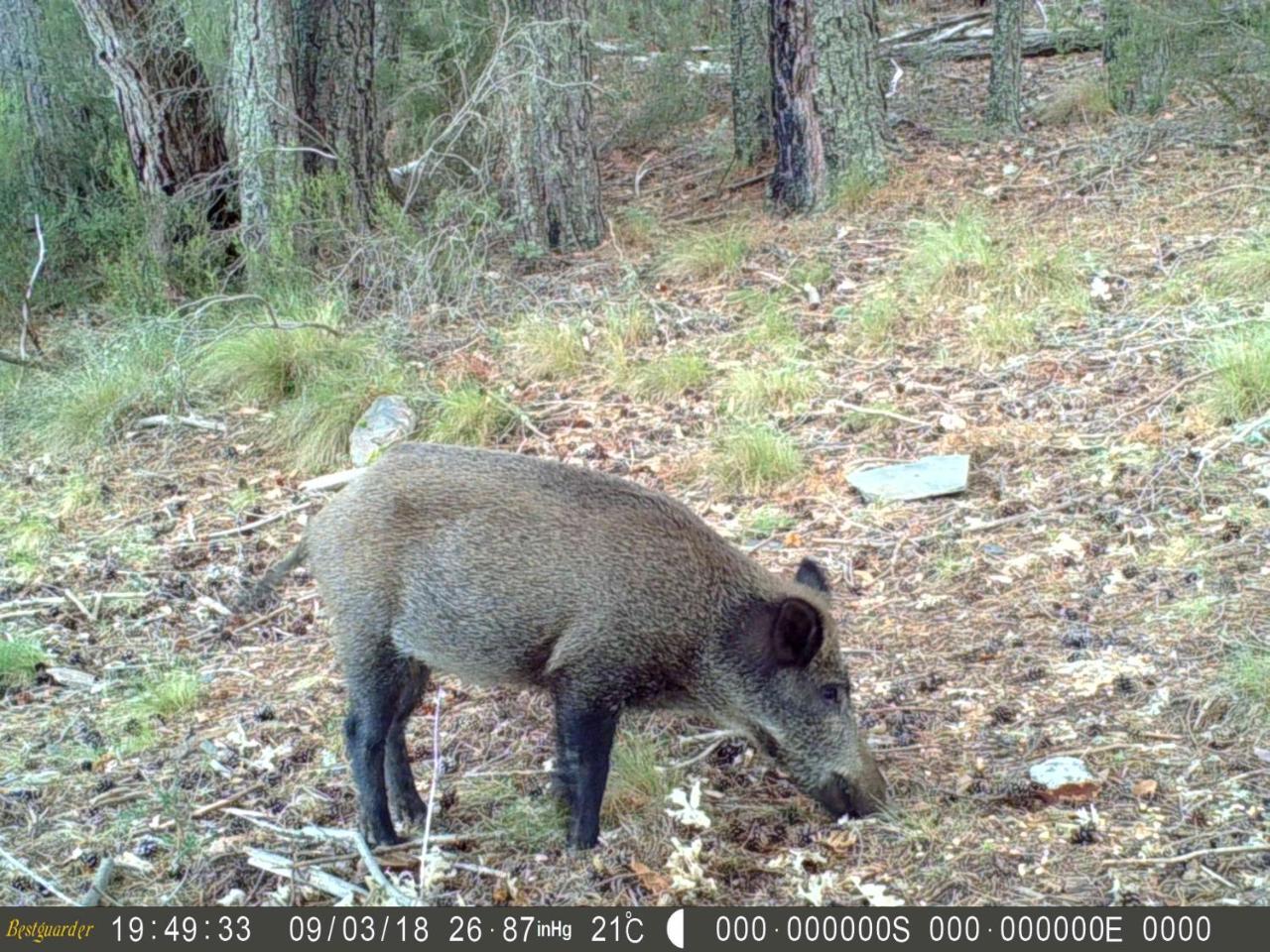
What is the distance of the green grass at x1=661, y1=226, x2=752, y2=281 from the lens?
30.6ft

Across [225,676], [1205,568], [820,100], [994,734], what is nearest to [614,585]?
[994,734]

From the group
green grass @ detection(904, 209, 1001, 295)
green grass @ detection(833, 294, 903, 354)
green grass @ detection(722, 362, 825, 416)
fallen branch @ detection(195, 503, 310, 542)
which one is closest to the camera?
fallen branch @ detection(195, 503, 310, 542)

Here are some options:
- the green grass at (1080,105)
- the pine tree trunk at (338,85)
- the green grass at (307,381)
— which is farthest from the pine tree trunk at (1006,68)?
the green grass at (307,381)

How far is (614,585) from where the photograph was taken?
4.28 meters

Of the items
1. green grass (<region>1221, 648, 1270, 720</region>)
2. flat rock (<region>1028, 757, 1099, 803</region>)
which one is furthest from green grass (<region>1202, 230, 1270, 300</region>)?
flat rock (<region>1028, 757, 1099, 803</region>)

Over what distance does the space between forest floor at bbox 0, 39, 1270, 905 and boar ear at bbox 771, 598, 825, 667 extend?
0.53 metres

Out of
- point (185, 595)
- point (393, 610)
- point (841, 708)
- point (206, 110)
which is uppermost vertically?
point (206, 110)

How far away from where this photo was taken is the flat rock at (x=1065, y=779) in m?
4.25

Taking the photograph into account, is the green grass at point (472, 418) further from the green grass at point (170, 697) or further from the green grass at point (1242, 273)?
the green grass at point (1242, 273)

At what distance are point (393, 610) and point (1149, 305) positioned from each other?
5.14 metres

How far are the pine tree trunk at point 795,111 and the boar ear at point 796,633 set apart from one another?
20.2ft

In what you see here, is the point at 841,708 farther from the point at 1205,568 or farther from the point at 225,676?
the point at 225,676

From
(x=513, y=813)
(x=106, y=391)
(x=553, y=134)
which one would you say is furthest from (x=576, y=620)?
(x=553, y=134)

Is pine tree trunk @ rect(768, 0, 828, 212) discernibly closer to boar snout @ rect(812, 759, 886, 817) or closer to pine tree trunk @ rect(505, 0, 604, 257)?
pine tree trunk @ rect(505, 0, 604, 257)
